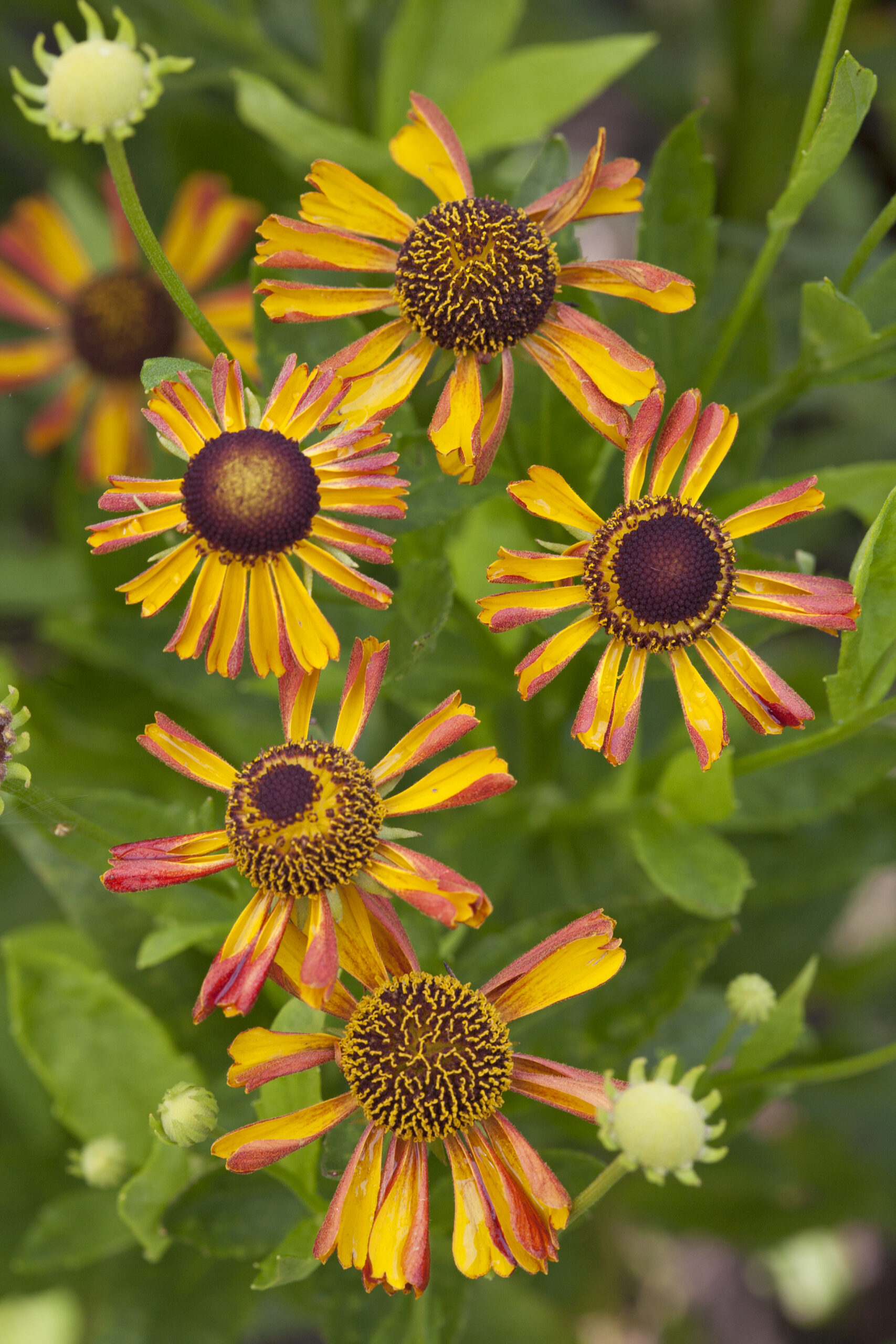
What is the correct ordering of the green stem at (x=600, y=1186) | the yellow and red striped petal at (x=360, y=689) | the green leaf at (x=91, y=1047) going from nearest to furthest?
1. the green stem at (x=600, y=1186)
2. the yellow and red striped petal at (x=360, y=689)
3. the green leaf at (x=91, y=1047)

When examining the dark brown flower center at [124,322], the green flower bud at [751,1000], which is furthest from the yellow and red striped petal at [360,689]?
the dark brown flower center at [124,322]

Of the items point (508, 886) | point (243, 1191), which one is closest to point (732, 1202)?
point (508, 886)

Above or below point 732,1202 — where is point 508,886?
above

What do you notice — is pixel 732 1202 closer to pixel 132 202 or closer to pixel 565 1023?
pixel 565 1023

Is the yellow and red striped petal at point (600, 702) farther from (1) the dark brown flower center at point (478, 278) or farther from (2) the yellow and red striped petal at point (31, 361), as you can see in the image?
(2) the yellow and red striped petal at point (31, 361)

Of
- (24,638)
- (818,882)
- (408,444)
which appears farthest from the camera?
(24,638)

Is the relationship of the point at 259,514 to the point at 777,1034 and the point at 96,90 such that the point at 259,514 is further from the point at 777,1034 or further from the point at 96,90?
the point at 777,1034
